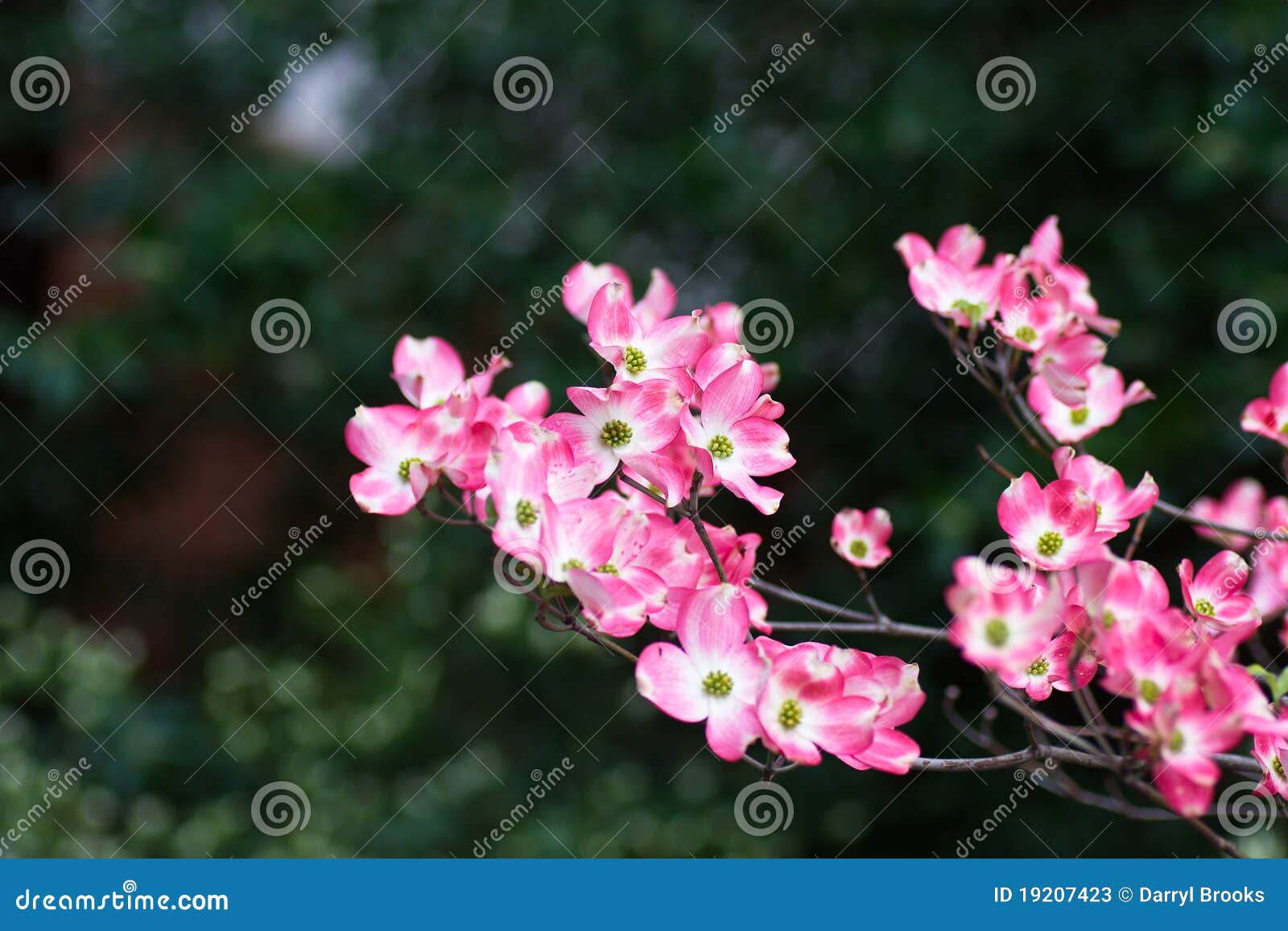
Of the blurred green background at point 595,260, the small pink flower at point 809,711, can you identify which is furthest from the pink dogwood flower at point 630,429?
the blurred green background at point 595,260

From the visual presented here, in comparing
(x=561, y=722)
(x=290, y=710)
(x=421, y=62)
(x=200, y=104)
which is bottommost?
(x=290, y=710)

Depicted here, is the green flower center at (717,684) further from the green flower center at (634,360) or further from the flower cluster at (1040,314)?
the flower cluster at (1040,314)

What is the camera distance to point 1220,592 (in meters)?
0.54

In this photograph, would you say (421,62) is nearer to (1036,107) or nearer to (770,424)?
(1036,107)

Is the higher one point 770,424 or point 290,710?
point 770,424

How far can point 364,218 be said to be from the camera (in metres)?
1.79

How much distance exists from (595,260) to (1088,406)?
110 cm

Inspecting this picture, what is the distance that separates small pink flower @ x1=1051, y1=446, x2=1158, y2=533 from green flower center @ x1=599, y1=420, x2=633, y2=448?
256 mm

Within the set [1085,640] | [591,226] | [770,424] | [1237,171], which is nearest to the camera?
[1085,640]

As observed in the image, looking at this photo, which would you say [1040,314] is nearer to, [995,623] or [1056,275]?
[1056,275]

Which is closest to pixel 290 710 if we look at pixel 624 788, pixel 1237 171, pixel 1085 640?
pixel 624 788

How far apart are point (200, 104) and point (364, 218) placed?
0.47 m

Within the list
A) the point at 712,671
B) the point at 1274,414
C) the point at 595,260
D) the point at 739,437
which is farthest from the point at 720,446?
the point at 595,260

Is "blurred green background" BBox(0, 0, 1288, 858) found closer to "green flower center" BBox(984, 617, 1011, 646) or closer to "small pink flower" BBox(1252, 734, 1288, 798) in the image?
"small pink flower" BBox(1252, 734, 1288, 798)
